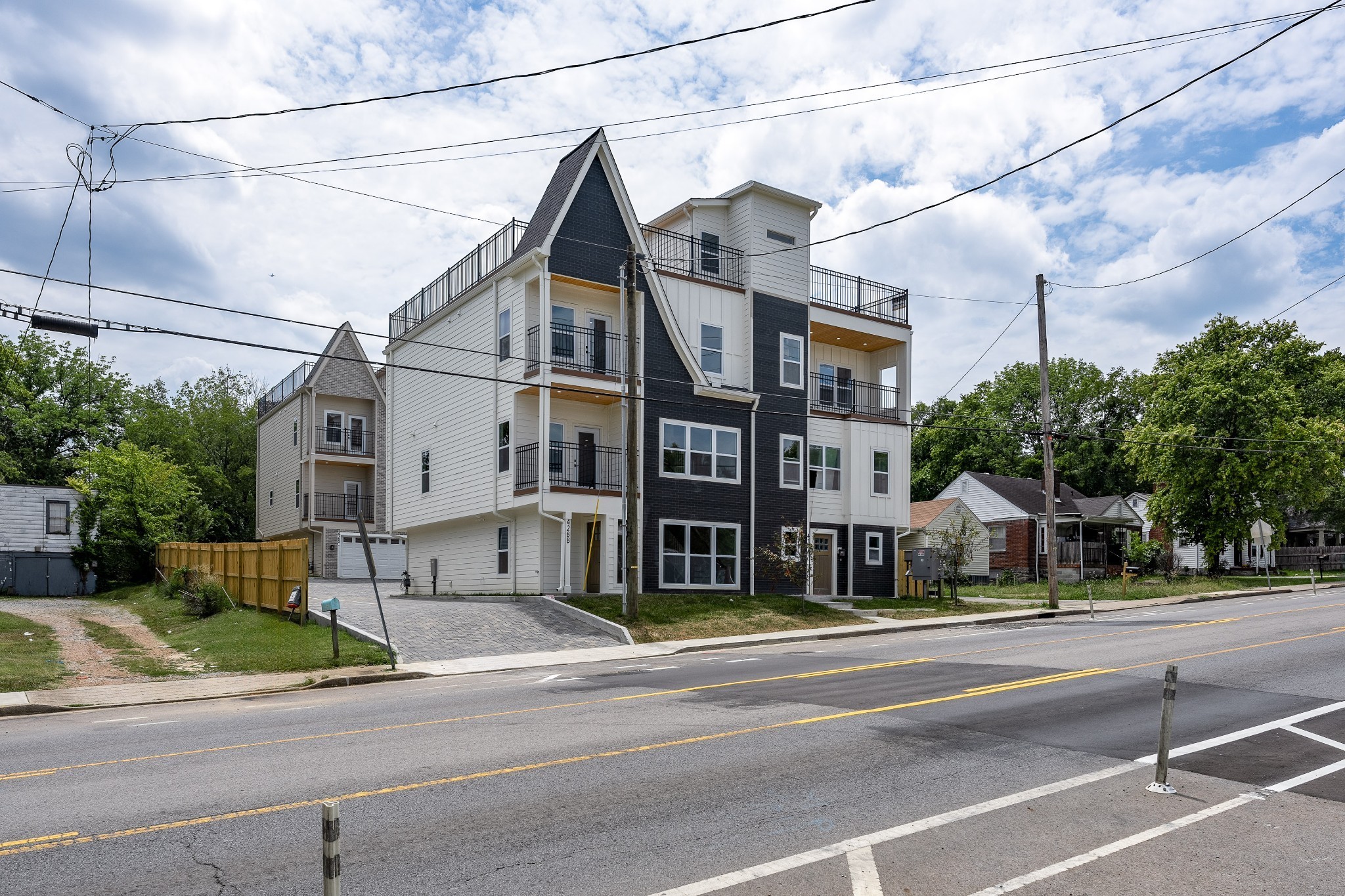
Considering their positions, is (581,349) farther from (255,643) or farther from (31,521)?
(31,521)

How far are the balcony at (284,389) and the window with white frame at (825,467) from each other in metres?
25.2

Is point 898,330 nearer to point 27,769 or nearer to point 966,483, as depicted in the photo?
point 966,483

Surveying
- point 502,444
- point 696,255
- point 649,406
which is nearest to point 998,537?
point 696,255

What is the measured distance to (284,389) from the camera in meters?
50.3

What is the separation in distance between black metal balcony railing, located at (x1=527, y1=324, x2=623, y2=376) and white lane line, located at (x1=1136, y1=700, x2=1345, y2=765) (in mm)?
19438

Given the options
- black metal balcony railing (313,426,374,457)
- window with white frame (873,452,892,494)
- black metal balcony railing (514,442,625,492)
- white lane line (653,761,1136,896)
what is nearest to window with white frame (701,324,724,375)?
black metal balcony railing (514,442,625,492)

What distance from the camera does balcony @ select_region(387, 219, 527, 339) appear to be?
→ 29.7m

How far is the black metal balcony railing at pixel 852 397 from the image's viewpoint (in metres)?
35.0

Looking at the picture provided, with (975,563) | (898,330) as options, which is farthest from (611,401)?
(975,563)

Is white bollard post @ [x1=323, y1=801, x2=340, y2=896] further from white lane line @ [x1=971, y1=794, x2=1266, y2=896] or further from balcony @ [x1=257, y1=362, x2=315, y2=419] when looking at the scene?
balcony @ [x1=257, y1=362, x2=315, y2=419]

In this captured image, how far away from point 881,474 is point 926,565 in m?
4.28

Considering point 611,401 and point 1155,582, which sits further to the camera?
point 1155,582

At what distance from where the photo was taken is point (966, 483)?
5778cm

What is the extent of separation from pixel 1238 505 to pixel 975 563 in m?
12.8
